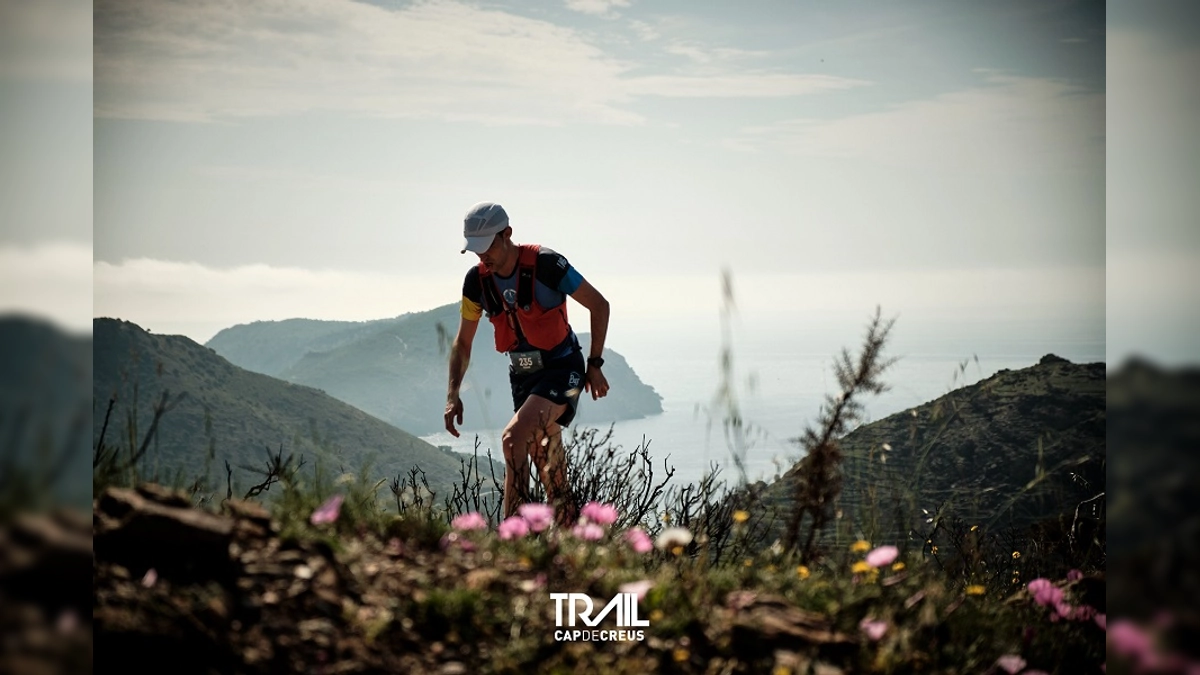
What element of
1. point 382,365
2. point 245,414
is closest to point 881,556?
Answer: point 245,414

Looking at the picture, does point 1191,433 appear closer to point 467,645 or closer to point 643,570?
point 643,570

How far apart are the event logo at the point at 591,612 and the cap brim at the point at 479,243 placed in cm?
208

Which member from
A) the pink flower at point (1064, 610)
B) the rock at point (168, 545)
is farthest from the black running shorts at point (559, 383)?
the pink flower at point (1064, 610)

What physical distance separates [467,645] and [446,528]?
0.91m

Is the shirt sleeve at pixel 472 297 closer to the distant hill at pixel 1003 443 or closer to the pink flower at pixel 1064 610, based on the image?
the distant hill at pixel 1003 443

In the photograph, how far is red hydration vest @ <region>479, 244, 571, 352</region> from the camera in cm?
515

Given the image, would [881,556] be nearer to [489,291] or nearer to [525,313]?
[525,313]

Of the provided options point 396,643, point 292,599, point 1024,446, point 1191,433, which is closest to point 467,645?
point 396,643

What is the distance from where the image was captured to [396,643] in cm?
321

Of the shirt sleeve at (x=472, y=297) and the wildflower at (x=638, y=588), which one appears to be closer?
the wildflower at (x=638, y=588)

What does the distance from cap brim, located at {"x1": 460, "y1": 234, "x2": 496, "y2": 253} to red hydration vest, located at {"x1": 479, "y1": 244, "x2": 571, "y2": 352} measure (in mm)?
155

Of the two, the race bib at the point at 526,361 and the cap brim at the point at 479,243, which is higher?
the cap brim at the point at 479,243

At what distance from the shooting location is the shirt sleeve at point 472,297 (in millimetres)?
5277

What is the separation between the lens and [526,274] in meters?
5.14
